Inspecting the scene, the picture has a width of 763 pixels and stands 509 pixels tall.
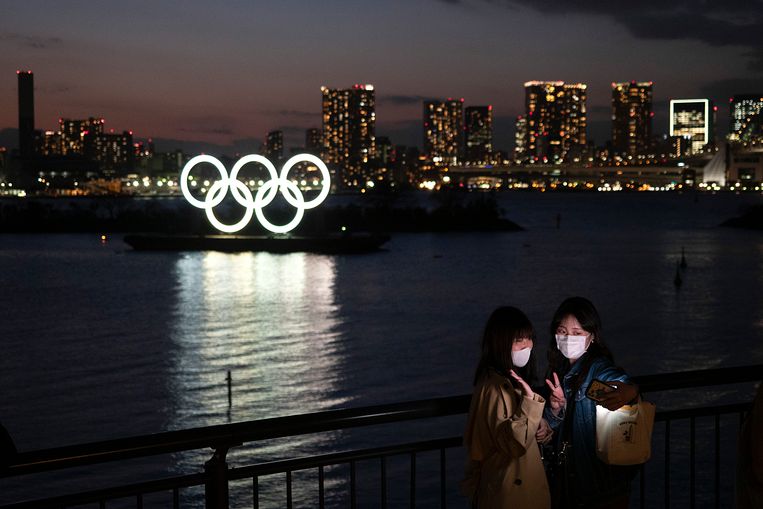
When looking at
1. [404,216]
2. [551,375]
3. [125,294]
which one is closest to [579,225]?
[404,216]

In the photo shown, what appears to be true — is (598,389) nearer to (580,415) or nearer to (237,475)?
(580,415)

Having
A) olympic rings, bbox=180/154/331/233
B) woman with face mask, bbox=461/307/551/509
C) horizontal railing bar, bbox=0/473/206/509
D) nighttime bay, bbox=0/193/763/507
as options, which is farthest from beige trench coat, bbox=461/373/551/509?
olympic rings, bbox=180/154/331/233

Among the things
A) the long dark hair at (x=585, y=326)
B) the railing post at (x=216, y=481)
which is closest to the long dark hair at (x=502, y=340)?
the long dark hair at (x=585, y=326)

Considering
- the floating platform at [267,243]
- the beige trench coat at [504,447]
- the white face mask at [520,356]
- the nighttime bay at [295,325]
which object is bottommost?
the nighttime bay at [295,325]

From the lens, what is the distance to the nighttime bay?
25.3 metres

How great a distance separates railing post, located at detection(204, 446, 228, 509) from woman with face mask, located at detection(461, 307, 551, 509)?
41.4 inches

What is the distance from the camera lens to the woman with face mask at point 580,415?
4.05 meters

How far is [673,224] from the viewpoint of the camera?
12825cm

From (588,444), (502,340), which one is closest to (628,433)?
(588,444)

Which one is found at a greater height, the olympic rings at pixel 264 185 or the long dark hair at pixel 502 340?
the olympic rings at pixel 264 185

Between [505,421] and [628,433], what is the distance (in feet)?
1.73

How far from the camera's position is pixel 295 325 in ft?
129

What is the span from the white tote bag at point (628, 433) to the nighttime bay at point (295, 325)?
55.5 feet

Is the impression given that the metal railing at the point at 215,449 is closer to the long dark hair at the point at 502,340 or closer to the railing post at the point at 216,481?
the railing post at the point at 216,481
